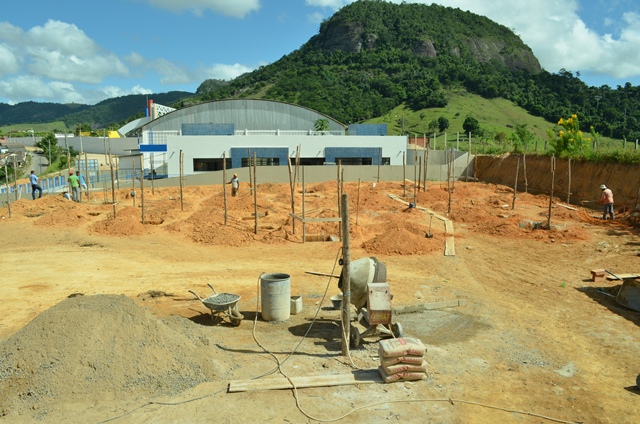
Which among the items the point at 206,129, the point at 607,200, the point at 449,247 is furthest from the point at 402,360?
the point at 206,129

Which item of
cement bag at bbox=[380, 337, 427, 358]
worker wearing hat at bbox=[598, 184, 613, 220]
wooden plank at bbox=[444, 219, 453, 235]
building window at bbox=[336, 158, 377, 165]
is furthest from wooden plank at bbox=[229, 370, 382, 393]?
building window at bbox=[336, 158, 377, 165]

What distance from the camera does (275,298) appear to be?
9.75 metres

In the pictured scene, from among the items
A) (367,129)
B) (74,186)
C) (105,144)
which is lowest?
(74,186)

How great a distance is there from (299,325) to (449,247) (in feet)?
28.1

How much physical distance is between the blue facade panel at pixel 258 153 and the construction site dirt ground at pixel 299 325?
1847 centimetres

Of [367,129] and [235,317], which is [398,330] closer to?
[235,317]

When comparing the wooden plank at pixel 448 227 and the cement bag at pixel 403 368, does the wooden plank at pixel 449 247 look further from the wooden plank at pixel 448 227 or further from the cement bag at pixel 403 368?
the cement bag at pixel 403 368

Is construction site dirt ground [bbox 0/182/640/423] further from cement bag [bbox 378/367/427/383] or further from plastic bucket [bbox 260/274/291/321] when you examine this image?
plastic bucket [bbox 260/274/291/321]

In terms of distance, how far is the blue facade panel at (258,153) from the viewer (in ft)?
127

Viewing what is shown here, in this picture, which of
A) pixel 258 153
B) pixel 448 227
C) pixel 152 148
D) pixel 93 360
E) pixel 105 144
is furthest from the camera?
pixel 105 144

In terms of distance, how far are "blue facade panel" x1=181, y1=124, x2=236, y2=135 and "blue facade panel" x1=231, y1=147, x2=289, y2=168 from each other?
4.53m

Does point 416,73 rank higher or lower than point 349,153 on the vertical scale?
higher

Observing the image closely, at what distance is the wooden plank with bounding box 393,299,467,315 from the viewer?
10.3m

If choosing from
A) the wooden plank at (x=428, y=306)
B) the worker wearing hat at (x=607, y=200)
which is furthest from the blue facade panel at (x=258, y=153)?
the wooden plank at (x=428, y=306)
